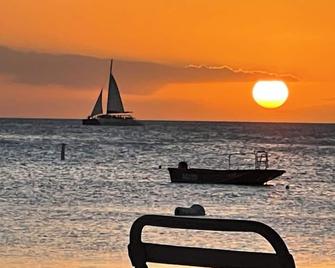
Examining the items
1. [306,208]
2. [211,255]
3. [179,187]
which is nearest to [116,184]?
[179,187]

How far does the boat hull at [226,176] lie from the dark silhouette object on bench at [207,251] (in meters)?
36.5

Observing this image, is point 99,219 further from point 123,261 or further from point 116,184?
point 116,184

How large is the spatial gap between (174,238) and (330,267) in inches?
175

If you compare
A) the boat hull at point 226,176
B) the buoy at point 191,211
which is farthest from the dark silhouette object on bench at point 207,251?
the boat hull at point 226,176

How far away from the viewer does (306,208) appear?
29.6 meters

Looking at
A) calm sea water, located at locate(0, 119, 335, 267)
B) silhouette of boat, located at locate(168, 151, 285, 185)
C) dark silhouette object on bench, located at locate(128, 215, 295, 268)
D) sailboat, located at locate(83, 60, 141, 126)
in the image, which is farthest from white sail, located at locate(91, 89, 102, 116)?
dark silhouette object on bench, located at locate(128, 215, 295, 268)

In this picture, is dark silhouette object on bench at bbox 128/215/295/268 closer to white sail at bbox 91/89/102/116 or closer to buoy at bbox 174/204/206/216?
buoy at bbox 174/204/206/216

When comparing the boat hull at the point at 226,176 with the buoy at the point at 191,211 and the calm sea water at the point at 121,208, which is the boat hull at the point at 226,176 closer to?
the calm sea water at the point at 121,208

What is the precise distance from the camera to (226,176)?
40.7 m

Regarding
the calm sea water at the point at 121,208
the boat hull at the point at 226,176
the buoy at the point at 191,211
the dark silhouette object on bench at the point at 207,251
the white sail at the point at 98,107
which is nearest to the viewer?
the dark silhouette object on bench at the point at 207,251

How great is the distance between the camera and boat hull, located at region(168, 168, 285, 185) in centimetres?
4062

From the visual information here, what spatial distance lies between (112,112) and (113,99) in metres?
5.02

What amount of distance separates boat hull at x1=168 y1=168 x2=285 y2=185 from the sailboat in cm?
7571

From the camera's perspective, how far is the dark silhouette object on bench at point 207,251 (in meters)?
3.61
